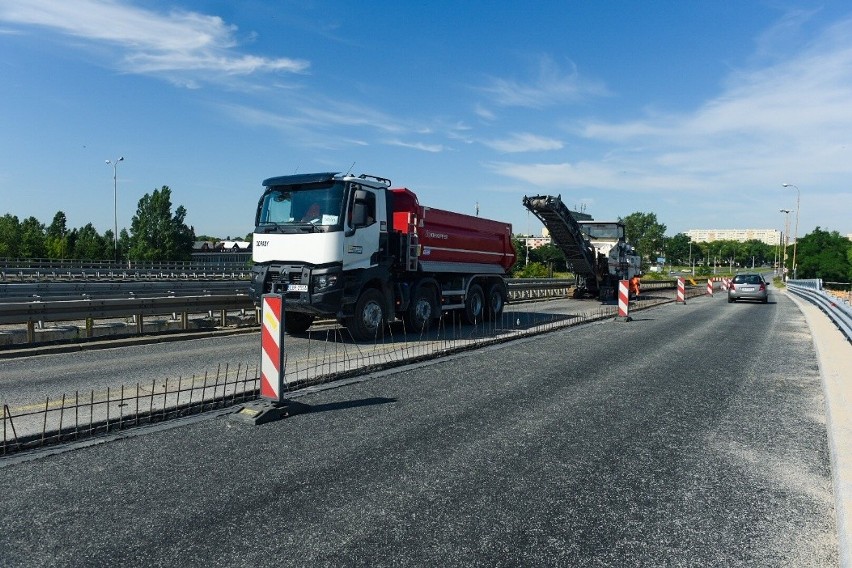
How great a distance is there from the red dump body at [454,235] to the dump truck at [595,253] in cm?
690

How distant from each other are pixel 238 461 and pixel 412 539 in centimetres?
191

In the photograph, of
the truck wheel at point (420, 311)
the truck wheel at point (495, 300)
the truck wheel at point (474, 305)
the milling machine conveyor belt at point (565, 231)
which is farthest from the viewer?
the milling machine conveyor belt at point (565, 231)

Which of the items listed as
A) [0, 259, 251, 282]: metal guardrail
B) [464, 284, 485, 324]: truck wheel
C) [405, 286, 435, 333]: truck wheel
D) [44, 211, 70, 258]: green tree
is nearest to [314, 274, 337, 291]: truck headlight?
[405, 286, 435, 333]: truck wheel

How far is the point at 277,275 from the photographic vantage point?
453 inches

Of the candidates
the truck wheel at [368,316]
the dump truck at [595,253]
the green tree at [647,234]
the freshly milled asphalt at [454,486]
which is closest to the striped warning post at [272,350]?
the freshly milled asphalt at [454,486]

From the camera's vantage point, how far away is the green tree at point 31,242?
2689 inches

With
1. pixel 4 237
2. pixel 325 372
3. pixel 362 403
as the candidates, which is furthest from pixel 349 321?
pixel 4 237

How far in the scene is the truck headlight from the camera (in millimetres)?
10969

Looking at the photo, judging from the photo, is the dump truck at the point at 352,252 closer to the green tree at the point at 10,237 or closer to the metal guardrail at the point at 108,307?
the metal guardrail at the point at 108,307

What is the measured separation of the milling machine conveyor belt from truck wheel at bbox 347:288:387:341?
37.4ft

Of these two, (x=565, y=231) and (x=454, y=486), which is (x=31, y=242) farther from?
(x=454, y=486)

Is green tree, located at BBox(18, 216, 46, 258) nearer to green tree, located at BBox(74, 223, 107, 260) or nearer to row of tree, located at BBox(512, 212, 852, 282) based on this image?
green tree, located at BBox(74, 223, 107, 260)

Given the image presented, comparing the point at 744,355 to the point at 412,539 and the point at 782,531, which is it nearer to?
the point at 782,531

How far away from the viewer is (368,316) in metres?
12.1
